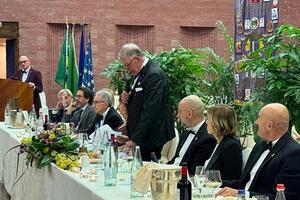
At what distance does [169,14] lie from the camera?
13.7 m

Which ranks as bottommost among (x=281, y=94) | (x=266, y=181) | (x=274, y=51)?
(x=266, y=181)

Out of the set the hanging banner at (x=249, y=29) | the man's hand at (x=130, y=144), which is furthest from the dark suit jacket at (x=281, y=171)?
the hanging banner at (x=249, y=29)

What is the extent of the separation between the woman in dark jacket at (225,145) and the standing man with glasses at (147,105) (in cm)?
103

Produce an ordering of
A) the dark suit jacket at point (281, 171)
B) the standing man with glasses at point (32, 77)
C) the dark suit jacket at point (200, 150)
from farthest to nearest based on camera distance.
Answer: the standing man with glasses at point (32, 77)
the dark suit jacket at point (200, 150)
the dark suit jacket at point (281, 171)

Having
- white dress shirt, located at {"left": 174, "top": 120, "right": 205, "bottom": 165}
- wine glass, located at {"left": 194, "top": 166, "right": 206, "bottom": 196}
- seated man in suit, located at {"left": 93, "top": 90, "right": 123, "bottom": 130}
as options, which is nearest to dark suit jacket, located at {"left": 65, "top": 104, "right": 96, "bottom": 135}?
seated man in suit, located at {"left": 93, "top": 90, "right": 123, "bottom": 130}

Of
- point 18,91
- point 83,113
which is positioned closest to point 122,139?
point 83,113

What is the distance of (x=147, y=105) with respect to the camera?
203 inches

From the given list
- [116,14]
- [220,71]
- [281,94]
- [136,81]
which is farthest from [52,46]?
[281,94]

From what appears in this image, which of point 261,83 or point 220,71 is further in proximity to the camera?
point 220,71

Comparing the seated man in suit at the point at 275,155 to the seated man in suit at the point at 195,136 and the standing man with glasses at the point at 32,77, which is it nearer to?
the seated man in suit at the point at 195,136

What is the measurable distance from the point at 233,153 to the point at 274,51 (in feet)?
4.31

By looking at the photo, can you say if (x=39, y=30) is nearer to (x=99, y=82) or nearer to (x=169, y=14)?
(x=99, y=82)

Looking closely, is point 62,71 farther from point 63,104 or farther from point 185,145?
point 185,145

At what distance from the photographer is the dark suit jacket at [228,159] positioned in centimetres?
409
